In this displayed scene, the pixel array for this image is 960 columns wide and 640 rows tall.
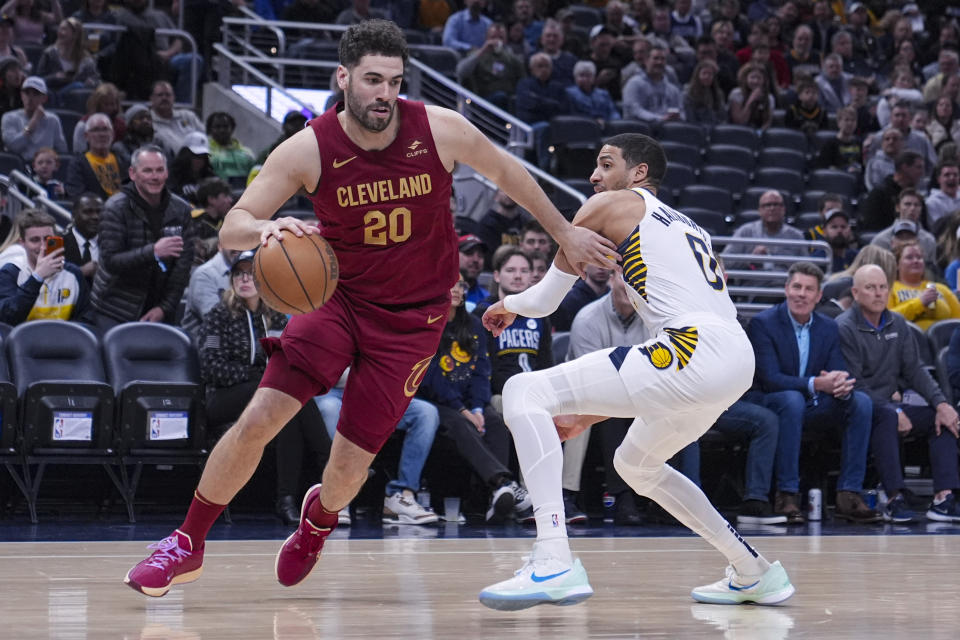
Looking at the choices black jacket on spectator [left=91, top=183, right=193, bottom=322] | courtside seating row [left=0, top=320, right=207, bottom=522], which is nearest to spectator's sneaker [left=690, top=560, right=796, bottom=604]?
courtside seating row [left=0, top=320, right=207, bottom=522]

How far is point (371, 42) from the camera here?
14.5ft

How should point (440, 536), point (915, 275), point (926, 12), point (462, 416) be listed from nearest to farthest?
point (440, 536)
point (462, 416)
point (915, 275)
point (926, 12)

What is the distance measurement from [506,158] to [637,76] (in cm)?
982

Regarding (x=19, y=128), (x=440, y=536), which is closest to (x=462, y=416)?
(x=440, y=536)

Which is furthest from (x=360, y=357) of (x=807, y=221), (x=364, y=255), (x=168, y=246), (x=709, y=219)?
(x=807, y=221)

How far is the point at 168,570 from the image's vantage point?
4.48 m

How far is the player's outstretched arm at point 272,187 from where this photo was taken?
4.24 meters

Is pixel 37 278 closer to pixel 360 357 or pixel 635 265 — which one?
pixel 360 357

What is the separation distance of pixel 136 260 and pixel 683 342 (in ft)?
15.8

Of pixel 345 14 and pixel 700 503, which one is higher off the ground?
pixel 345 14

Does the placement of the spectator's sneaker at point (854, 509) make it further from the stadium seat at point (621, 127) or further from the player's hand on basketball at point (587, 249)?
the stadium seat at point (621, 127)

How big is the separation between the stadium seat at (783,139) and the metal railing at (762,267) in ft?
9.32

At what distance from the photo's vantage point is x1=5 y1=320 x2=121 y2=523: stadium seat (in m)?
7.66

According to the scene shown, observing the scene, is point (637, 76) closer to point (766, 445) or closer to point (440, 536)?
point (766, 445)
